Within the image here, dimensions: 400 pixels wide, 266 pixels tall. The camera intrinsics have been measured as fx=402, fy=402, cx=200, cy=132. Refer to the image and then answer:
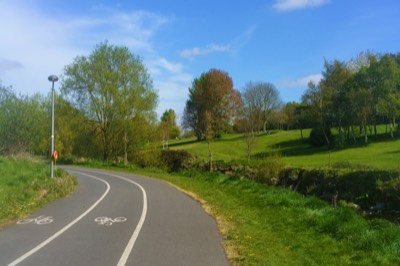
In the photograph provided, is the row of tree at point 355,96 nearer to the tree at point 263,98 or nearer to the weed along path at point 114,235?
the tree at point 263,98

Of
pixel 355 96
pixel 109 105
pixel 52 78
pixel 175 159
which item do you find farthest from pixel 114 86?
pixel 355 96

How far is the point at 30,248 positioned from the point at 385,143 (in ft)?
161

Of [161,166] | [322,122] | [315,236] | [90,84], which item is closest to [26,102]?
[90,84]

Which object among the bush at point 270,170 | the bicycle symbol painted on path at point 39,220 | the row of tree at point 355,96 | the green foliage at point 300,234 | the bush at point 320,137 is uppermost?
the row of tree at point 355,96

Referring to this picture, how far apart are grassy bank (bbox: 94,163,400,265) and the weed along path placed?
0.57m

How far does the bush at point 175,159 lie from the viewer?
3984 centimetres

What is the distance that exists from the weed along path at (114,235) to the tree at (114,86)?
28.9 m

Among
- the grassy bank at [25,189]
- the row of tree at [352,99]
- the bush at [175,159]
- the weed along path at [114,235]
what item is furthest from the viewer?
the row of tree at [352,99]

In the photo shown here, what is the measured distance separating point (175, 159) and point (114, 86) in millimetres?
11018

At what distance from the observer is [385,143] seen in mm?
49781

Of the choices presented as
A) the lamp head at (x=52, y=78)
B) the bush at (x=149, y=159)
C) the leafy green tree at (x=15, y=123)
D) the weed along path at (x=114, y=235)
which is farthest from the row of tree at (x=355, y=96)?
the weed along path at (x=114, y=235)

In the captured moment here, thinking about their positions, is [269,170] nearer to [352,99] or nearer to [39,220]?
[39,220]

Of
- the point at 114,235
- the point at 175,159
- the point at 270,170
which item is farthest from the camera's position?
the point at 175,159

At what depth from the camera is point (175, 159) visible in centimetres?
4109
